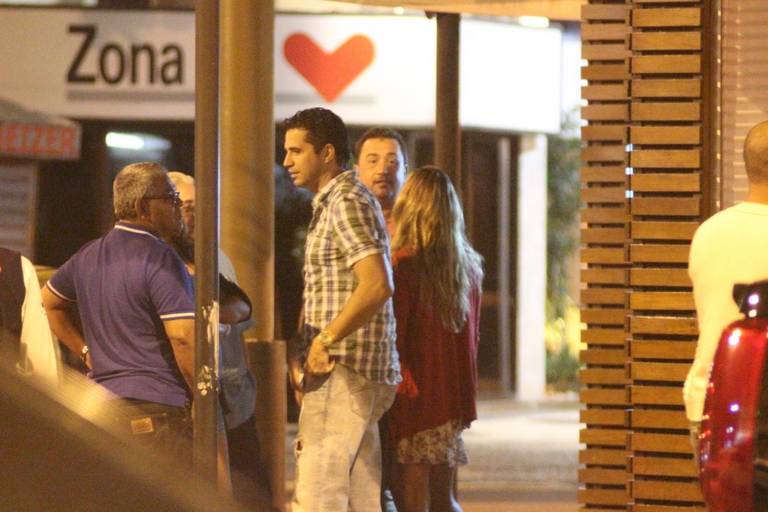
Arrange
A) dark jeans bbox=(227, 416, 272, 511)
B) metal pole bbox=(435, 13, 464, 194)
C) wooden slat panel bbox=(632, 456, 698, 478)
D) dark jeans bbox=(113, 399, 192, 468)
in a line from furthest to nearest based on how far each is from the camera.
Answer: metal pole bbox=(435, 13, 464, 194) → dark jeans bbox=(227, 416, 272, 511) → wooden slat panel bbox=(632, 456, 698, 478) → dark jeans bbox=(113, 399, 192, 468)

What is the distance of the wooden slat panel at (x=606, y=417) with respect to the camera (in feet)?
22.4

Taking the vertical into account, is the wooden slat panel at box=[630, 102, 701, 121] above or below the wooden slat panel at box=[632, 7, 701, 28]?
below

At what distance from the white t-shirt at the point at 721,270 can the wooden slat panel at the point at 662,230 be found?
63.0 inches

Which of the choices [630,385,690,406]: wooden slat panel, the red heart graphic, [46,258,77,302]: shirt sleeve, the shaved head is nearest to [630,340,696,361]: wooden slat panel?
[630,385,690,406]: wooden slat panel

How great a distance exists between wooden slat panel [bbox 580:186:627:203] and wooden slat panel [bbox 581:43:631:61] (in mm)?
530

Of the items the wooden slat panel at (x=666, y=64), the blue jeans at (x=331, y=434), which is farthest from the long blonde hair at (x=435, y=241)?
the blue jeans at (x=331, y=434)

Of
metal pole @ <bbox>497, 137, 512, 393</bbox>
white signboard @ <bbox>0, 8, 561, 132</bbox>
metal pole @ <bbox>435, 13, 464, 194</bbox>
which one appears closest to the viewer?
metal pole @ <bbox>435, 13, 464, 194</bbox>

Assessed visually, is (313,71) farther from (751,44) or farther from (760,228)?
(760,228)

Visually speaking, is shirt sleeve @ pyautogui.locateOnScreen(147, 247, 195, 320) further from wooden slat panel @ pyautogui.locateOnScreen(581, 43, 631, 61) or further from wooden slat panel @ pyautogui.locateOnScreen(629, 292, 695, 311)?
wooden slat panel @ pyautogui.locateOnScreen(581, 43, 631, 61)

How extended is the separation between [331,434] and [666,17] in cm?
222

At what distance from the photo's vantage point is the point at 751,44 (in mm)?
6801

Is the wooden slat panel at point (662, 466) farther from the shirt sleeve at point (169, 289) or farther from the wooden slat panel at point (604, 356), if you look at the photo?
the shirt sleeve at point (169, 289)

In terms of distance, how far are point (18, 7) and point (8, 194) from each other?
1.88 metres

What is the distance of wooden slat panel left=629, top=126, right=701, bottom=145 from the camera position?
22.2 feet
